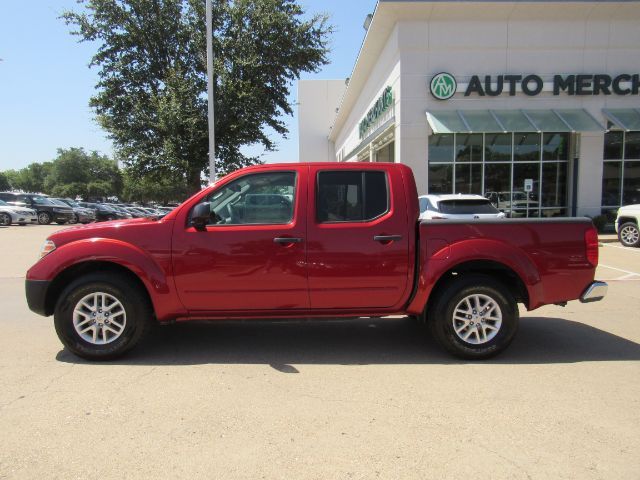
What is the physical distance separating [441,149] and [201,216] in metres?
15.0

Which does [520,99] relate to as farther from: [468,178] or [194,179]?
[194,179]

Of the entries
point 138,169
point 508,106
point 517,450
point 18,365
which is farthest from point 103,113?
point 517,450

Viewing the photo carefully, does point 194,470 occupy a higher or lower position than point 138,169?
lower

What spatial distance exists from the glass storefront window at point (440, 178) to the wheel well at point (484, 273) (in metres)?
13.5

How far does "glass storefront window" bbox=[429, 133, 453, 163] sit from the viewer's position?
17797mm

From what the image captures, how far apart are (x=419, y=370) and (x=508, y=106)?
15.9 m

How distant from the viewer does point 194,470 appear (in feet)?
9.10

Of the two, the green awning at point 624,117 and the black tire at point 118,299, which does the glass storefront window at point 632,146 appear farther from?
the black tire at point 118,299

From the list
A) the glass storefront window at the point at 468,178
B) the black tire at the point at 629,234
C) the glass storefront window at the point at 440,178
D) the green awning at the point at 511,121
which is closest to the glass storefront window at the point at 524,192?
the glass storefront window at the point at 468,178

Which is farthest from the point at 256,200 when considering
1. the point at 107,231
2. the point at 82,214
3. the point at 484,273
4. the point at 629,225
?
the point at 82,214

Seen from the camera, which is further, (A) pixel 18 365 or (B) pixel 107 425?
(A) pixel 18 365

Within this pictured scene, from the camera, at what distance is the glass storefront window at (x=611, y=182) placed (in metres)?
18.4

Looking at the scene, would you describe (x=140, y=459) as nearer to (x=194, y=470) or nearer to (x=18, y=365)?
(x=194, y=470)

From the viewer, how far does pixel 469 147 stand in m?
17.9
